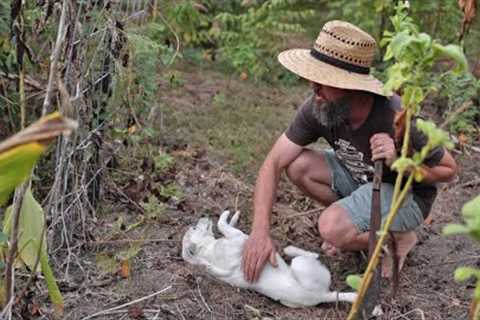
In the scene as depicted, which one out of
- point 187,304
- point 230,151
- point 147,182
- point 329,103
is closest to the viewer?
point 187,304

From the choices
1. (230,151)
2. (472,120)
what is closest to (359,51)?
(230,151)

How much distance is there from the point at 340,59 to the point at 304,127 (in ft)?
1.36

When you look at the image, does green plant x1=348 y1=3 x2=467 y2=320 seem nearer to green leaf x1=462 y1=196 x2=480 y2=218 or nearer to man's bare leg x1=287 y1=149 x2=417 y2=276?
green leaf x1=462 y1=196 x2=480 y2=218

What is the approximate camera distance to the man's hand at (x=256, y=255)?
318cm

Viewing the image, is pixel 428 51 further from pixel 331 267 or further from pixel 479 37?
pixel 479 37

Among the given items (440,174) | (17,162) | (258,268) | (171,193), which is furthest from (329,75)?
(17,162)

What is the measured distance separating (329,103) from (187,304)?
3.22ft

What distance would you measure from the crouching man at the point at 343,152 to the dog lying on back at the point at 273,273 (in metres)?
0.05

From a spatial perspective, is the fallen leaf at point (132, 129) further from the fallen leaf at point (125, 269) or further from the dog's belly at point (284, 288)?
the dog's belly at point (284, 288)

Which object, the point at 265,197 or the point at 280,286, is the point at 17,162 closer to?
the point at 280,286

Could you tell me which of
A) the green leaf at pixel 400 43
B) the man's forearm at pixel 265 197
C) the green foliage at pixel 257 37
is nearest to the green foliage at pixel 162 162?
the man's forearm at pixel 265 197

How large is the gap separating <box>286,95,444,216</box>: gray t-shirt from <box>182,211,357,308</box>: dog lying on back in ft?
1.57

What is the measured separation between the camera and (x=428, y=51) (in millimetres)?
2002

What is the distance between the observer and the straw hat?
3.22 metres
